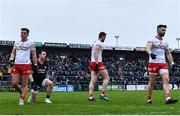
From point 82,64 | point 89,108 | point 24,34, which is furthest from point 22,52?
point 82,64

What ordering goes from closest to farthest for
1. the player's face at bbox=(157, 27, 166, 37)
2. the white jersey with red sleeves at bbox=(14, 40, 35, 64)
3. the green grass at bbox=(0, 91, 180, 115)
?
1. the green grass at bbox=(0, 91, 180, 115)
2. the white jersey with red sleeves at bbox=(14, 40, 35, 64)
3. the player's face at bbox=(157, 27, 166, 37)

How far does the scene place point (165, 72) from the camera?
15039 millimetres

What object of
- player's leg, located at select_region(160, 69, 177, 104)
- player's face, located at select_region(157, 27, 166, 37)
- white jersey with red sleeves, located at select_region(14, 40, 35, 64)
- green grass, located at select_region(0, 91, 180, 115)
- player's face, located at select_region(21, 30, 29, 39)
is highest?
player's face, located at select_region(157, 27, 166, 37)

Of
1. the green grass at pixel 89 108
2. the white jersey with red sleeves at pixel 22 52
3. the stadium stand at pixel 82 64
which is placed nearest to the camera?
the green grass at pixel 89 108

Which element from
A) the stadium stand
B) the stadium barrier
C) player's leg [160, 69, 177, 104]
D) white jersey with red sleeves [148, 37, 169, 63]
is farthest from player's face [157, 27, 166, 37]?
the stadium stand

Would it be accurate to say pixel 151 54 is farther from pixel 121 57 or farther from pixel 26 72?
pixel 121 57

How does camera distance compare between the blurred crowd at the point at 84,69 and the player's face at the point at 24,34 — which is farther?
the blurred crowd at the point at 84,69

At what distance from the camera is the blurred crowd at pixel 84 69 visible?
47253mm

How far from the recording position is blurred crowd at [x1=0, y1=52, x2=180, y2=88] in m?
47.3

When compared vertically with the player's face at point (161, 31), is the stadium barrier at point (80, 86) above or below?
below

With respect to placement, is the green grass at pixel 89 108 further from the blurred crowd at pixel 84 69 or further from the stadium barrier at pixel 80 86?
the blurred crowd at pixel 84 69

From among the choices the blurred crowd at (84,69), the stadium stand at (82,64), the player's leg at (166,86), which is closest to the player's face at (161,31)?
the player's leg at (166,86)

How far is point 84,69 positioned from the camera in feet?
185

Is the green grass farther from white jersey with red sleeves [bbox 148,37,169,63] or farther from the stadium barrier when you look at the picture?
the stadium barrier
